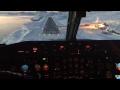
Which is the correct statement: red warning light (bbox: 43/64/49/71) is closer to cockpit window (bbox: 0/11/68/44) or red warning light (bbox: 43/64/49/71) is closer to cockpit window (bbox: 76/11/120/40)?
cockpit window (bbox: 0/11/68/44)

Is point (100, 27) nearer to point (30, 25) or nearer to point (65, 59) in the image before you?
point (65, 59)

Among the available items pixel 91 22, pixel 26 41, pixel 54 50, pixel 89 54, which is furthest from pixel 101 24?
pixel 26 41

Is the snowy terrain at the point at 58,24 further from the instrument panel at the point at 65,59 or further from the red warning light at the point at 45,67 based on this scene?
the red warning light at the point at 45,67

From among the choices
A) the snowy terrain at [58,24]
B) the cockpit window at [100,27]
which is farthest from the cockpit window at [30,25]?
the cockpit window at [100,27]

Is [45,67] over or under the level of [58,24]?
under

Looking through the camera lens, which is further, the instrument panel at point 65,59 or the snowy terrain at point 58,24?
the instrument panel at point 65,59

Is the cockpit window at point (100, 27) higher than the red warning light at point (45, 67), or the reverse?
the cockpit window at point (100, 27)

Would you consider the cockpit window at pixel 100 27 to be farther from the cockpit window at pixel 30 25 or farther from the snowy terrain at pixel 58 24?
the cockpit window at pixel 30 25

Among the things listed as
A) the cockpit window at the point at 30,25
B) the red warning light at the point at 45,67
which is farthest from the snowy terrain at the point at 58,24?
the red warning light at the point at 45,67

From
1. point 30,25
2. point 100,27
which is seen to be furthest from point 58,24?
point 100,27
